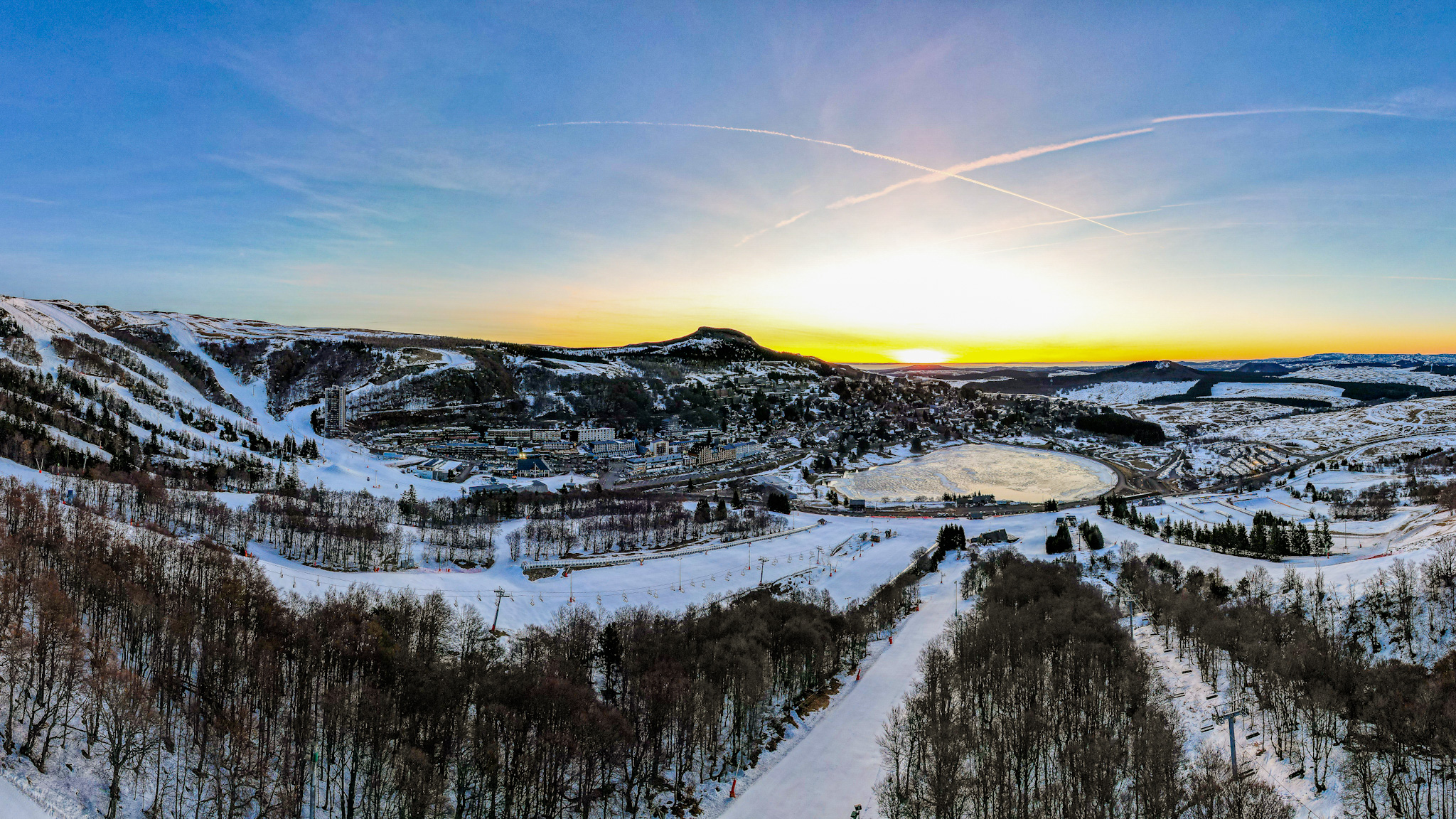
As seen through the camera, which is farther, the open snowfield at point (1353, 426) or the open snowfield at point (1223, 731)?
the open snowfield at point (1353, 426)

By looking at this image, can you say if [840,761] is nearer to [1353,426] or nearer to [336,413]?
[336,413]

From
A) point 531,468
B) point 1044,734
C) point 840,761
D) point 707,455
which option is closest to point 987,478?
point 707,455

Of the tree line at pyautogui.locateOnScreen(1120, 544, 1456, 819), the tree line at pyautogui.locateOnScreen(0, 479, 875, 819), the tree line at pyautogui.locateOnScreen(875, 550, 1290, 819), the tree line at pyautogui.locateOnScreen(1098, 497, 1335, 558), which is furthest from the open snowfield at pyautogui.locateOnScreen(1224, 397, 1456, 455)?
the tree line at pyautogui.locateOnScreen(0, 479, 875, 819)

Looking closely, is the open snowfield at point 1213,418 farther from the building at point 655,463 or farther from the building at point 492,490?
the building at point 492,490

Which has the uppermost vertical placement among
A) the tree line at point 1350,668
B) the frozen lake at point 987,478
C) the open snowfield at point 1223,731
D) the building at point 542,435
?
the tree line at point 1350,668

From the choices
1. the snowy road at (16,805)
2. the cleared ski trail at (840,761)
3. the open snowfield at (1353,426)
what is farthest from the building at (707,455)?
the open snowfield at (1353,426)

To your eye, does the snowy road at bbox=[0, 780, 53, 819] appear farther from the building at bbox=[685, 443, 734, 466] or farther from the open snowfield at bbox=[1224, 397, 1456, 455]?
the open snowfield at bbox=[1224, 397, 1456, 455]
